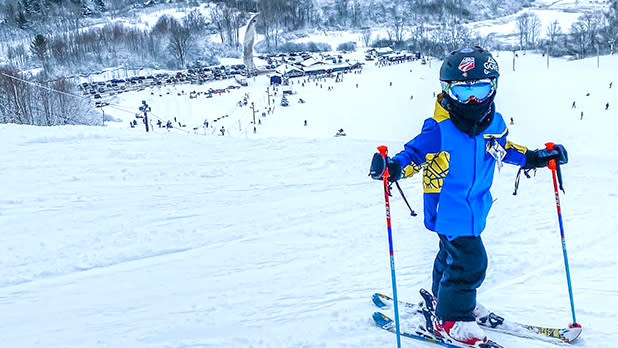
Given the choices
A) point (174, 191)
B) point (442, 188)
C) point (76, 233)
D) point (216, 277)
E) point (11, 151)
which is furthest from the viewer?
point (11, 151)

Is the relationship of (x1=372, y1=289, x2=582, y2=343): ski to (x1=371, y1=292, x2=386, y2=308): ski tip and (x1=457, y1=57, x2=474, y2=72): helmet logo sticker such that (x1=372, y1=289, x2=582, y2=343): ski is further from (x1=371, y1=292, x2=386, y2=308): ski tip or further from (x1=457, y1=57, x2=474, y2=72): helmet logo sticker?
(x1=457, y1=57, x2=474, y2=72): helmet logo sticker

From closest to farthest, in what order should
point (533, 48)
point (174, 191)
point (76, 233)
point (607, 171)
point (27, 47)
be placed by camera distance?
point (76, 233) → point (174, 191) → point (607, 171) → point (533, 48) → point (27, 47)

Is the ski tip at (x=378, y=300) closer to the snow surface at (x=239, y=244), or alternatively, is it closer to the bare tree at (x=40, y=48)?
the snow surface at (x=239, y=244)

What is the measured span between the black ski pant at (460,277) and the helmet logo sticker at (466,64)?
2.85 feet

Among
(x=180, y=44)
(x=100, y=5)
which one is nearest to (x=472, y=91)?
(x=180, y=44)

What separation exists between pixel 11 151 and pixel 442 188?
267 inches

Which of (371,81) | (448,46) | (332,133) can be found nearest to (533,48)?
(448,46)

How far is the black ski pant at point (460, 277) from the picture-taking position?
234cm

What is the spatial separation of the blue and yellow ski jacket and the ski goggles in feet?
0.34

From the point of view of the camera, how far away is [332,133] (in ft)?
80.3

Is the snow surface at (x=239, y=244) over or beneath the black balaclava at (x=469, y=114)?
beneath

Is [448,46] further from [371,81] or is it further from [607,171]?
[607,171]

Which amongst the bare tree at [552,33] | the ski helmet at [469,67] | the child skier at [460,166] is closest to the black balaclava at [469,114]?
the child skier at [460,166]

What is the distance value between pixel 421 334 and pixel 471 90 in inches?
54.9
